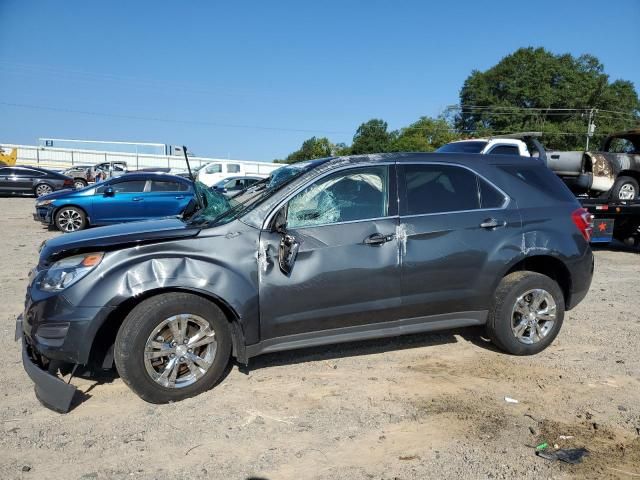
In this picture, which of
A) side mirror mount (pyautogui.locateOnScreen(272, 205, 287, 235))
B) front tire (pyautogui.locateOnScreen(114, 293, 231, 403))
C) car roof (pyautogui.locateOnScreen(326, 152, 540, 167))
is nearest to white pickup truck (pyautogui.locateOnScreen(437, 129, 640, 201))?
car roof (pyautogui.locateOnScreen(326, 152, 540, 167))

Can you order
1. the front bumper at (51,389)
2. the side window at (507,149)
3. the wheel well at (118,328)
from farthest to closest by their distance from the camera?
the side window at (507,149) → the wheel well at (118,328) → the front bumper at (51,389)

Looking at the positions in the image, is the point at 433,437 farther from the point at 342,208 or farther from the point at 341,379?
the point at 342,208

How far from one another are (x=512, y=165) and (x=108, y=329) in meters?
3.77

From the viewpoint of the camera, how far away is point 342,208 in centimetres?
406

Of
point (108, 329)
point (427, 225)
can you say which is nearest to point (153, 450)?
point (108, 329)

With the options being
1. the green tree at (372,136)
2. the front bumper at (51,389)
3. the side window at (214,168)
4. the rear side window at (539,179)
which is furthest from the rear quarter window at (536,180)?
the green tree at (372,136)

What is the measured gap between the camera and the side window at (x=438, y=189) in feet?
13.9

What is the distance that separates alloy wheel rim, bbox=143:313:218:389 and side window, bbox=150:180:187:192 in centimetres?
960

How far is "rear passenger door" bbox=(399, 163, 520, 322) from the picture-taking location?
13.6ft

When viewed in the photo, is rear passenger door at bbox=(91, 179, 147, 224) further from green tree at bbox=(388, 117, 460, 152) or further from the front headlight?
green tree at bbox=(388, 117, 460, 152)

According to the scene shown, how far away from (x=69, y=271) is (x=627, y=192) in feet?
36.0

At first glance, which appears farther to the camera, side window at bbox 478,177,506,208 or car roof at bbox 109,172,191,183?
car roof at bbox 109,172,191,183

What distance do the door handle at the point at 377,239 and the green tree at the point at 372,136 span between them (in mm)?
64360

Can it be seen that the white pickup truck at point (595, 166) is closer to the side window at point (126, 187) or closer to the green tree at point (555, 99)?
the side window at point (126, 187)
